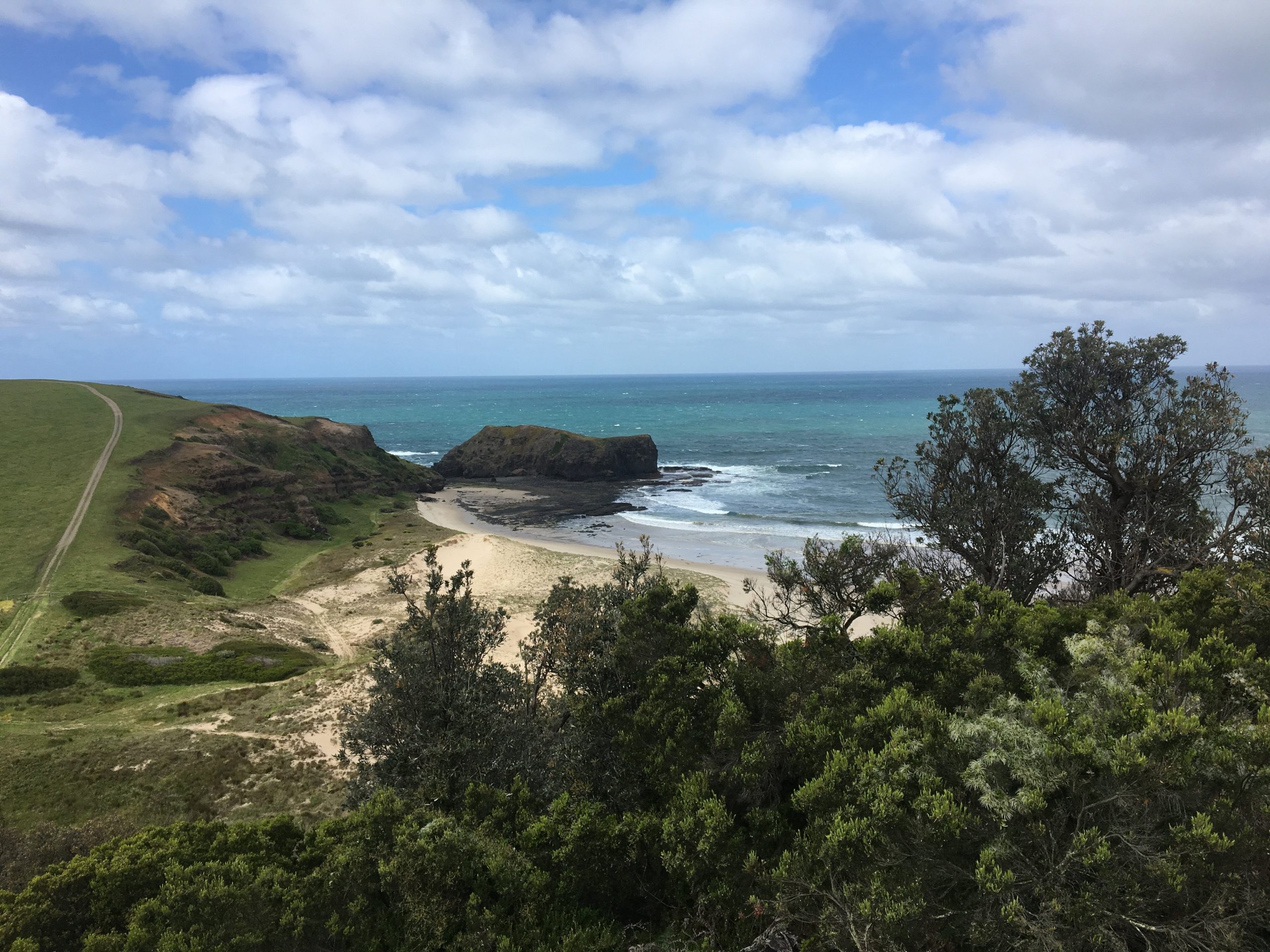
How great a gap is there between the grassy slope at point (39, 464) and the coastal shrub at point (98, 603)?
321 cm

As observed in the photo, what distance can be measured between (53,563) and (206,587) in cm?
755

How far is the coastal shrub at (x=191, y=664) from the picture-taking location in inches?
1045

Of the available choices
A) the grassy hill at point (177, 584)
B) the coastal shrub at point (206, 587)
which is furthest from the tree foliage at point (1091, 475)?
the coastal shrub at point (206, 587)

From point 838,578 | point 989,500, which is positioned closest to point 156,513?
point 838,578

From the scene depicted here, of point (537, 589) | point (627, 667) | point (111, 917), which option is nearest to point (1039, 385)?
point (627, 667)

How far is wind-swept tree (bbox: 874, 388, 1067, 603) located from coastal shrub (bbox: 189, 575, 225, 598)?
3788 centimetres

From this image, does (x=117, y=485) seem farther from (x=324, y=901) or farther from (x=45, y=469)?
(x=324, y=901)

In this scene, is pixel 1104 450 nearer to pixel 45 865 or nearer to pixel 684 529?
pixel 45 865

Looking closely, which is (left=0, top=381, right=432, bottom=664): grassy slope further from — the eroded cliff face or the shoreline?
the shoreline

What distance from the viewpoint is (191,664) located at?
27.8 m

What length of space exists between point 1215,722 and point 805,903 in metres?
5.53

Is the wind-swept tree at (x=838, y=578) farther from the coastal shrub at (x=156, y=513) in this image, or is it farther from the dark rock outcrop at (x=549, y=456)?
the dark rock outcrop at (x=549, y=456)

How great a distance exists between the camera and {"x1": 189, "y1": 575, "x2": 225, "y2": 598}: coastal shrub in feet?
129

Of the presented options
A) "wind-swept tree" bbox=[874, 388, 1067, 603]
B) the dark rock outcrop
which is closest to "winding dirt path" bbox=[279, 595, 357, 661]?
"wind-swept tree" bbox=[874, 388, 1067, 603]
